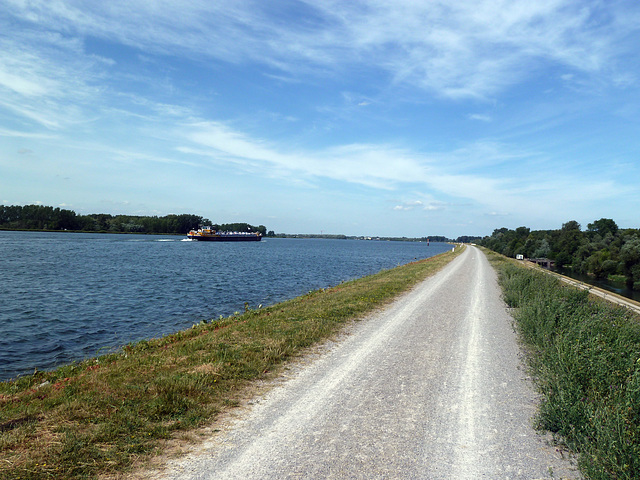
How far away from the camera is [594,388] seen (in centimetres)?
638

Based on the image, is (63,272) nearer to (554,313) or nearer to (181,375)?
(181,375)

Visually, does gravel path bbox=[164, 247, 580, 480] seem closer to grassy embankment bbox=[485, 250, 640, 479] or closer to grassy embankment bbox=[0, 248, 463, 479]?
grassy embankment bbox=[485, 250, 640, 479]

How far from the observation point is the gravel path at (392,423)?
509cm

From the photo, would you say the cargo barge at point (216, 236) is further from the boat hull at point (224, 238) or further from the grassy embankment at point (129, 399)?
the grassy embankment at point (129, 399)

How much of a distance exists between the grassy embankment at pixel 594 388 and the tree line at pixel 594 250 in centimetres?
6696

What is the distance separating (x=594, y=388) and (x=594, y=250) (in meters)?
98.0

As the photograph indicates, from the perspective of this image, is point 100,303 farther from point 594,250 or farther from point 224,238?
point 224,238

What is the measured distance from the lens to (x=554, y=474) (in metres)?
5.12

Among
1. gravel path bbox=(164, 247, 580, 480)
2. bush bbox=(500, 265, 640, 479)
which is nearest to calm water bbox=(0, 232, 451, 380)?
gravel path bbox=(164, 247, 580, 480)

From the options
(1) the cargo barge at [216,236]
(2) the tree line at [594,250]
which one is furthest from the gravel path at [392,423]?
(1) the cargo barge at [216,236]

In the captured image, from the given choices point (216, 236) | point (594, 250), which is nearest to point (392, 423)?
point (594, 250)

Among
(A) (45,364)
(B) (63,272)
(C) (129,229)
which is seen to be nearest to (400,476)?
(A) (45,364)

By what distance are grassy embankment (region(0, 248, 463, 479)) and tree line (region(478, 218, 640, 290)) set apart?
73.2 m

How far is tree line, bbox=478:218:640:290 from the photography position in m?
67.3
